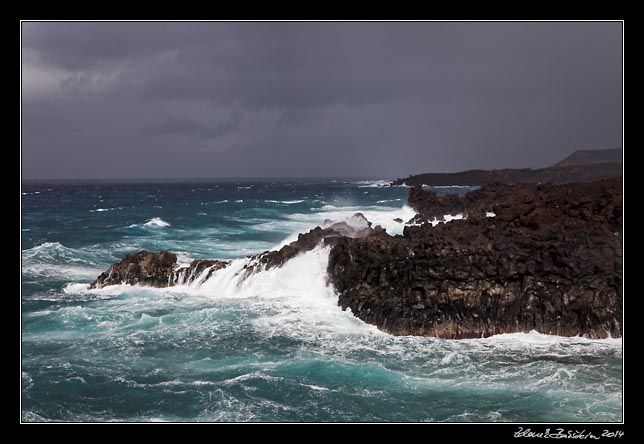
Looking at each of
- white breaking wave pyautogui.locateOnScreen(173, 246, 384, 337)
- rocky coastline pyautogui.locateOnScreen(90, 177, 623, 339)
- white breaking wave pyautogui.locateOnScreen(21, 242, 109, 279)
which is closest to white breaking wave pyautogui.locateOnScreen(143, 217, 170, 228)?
white breaking wave pyautogui.locateOnScreen(21, 242, 109, 279)

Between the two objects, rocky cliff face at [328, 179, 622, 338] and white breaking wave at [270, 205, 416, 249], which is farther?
white breaking wave at [270, 205, 416, 249]

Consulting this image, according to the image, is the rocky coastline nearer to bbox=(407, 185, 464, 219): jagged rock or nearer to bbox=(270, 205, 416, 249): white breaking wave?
bbox=(270, 205, 416, 249): white breaking wave

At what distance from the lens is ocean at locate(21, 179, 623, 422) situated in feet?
37.0

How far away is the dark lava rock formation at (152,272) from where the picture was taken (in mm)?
22125

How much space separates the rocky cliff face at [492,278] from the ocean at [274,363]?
49 centimetres

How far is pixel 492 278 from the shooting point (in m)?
16.0

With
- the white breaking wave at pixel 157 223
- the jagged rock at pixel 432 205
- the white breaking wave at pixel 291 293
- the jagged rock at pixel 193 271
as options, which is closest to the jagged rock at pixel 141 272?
the jagged rock at pixel 193 271

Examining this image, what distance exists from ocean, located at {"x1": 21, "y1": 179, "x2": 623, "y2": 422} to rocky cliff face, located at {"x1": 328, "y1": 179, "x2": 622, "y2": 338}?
492mm

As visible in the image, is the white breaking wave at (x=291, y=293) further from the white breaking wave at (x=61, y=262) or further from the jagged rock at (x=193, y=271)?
the white breaking wave at (x=61, y=262)

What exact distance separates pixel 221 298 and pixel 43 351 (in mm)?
6439

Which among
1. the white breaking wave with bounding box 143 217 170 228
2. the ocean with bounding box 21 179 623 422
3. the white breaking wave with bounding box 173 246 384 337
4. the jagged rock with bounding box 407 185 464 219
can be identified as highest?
the jagged rock with bounding box 407 185 464 219

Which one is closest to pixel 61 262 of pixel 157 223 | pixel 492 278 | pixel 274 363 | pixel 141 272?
pixel 141 272

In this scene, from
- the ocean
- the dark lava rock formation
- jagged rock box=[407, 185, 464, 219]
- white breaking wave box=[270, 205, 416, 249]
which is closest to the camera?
the ocean

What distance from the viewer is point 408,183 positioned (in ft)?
453
